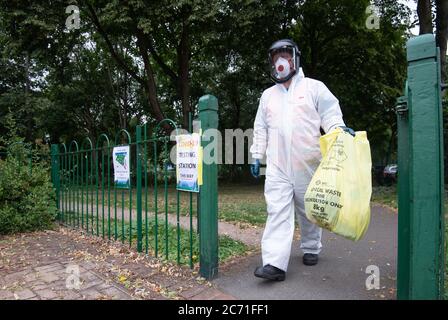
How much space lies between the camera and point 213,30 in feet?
40.4

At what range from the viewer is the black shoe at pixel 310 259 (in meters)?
3.71

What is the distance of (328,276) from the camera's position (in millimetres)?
3400

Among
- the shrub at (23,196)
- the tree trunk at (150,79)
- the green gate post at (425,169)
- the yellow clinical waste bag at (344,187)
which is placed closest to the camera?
the green gate post at (425,169)

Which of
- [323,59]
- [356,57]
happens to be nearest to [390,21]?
[356,57]

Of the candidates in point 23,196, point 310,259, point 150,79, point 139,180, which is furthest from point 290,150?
point 150,79

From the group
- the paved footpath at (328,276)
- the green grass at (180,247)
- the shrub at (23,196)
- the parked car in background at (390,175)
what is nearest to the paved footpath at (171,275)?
the paved footpath at (328,276)

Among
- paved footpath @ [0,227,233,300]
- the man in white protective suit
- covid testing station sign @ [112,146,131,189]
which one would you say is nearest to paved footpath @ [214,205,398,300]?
the man in white protective suit

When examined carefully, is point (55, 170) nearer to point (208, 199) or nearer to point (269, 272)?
point (208, 199)

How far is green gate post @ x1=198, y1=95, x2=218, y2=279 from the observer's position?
3.43 m

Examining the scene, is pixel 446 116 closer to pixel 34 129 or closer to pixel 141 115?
A: pixel 141 115

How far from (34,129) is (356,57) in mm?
17913

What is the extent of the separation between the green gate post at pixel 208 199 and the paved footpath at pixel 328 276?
22 centimetres

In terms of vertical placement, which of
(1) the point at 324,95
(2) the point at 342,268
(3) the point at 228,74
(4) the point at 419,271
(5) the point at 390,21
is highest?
(5) the point at 390,21

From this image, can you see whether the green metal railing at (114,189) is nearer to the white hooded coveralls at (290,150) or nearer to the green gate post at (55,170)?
the green gate post at (55,170)
